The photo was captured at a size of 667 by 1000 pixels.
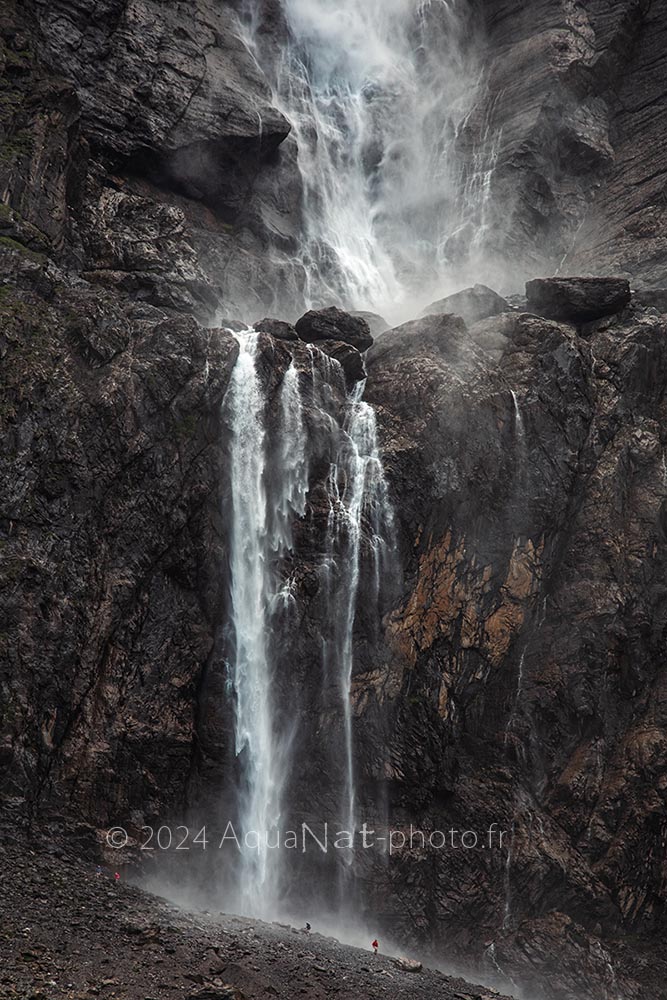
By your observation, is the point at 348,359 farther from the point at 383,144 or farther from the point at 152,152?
the point at 383,144

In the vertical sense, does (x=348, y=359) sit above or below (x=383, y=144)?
below

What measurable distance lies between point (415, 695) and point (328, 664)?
360 cm

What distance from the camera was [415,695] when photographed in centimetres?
3403

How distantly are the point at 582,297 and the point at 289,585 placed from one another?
819 inches

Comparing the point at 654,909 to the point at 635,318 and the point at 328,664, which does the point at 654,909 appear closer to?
the point at 328,664

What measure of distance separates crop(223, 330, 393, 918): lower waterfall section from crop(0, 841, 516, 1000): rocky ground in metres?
3.80

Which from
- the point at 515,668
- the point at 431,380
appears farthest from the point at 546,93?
the point at 515,668

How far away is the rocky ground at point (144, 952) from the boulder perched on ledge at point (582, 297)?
29.6 m

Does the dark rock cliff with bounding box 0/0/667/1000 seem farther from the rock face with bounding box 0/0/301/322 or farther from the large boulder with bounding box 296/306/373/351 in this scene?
the large boulder with bounding box 296/306/373/351

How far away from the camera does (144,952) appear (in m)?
24.0

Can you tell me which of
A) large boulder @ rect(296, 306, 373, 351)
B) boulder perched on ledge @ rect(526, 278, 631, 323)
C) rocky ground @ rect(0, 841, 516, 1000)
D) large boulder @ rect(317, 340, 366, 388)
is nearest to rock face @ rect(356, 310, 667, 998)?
large boulder @ rect(317, 340, 366, 388)

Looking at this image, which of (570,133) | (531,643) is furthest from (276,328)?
(570,133)

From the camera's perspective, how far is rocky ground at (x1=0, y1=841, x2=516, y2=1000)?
21.8 meters

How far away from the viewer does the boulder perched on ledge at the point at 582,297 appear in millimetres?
42500
